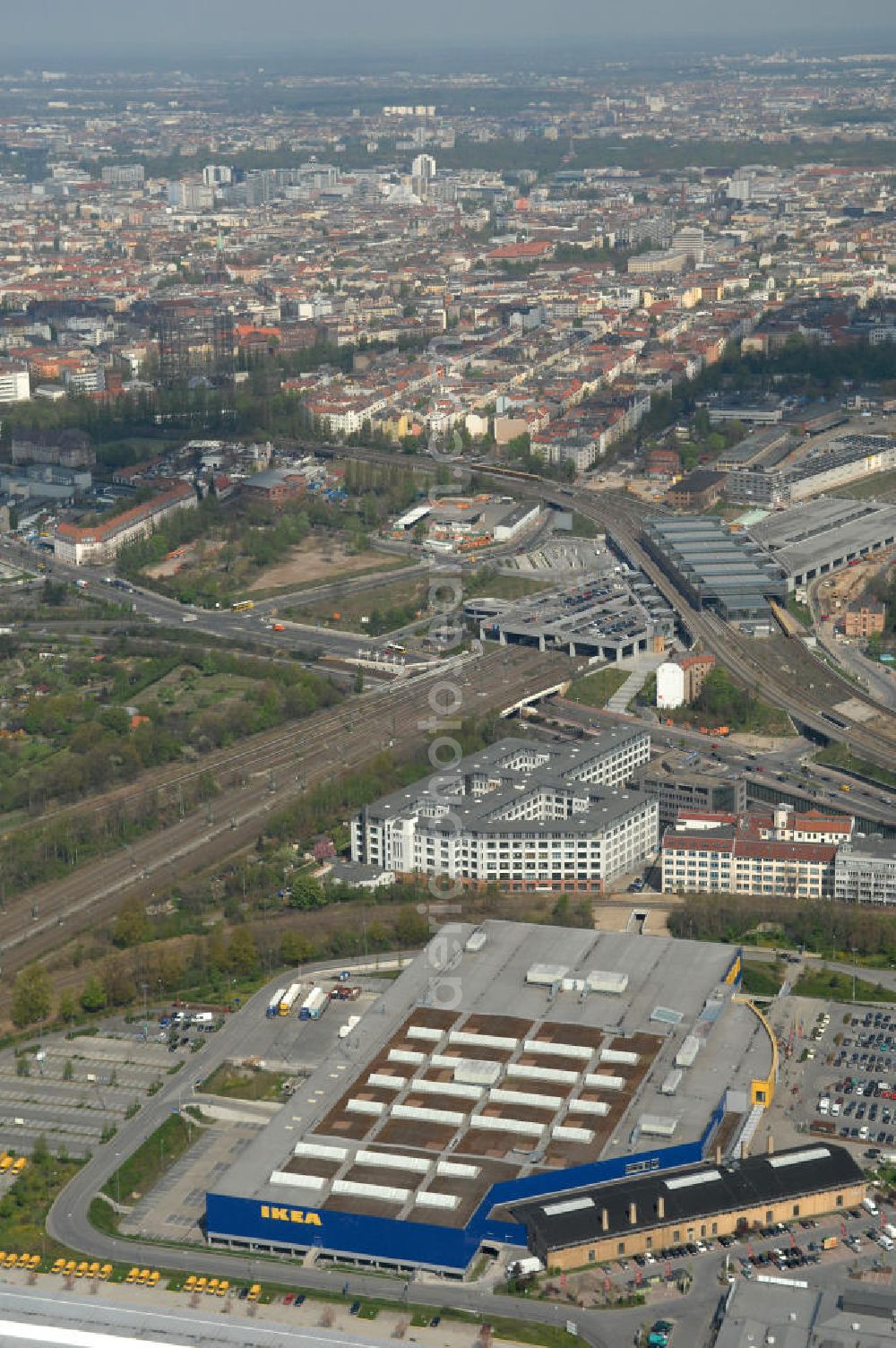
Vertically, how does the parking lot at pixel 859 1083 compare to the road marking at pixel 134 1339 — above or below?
below

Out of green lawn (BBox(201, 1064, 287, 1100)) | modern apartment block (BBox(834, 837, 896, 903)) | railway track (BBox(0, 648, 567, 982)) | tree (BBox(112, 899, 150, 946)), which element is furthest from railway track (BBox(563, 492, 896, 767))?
green lawn (BBox(201, 1064, 287, 1100))

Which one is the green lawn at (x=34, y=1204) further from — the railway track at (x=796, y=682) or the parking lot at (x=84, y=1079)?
the railway track at (x=796, y=682)

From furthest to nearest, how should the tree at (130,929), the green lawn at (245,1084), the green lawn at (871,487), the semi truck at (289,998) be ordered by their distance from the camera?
1. the green lawn at (871,487)
2. the tree at (130,929)
3. the semi truck at (289,998)
4. the green lawn at (245,1084)

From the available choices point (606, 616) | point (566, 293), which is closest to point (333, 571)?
point (606, 616)

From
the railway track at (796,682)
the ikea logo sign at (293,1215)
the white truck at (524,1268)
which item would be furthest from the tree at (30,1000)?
the railway track at (796,682)

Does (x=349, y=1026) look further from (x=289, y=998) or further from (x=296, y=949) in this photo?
(x=296, y=949)

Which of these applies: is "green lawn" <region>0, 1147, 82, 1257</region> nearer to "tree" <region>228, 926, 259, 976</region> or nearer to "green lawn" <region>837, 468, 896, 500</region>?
"tree" <region>228, 926, 259, 976</region>

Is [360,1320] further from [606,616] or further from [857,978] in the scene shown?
[606,616]
